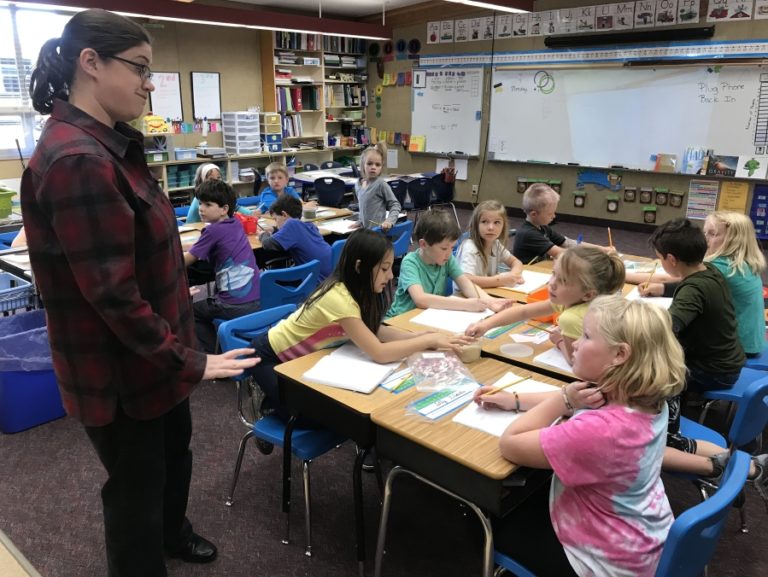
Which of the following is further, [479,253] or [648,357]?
[479,253]

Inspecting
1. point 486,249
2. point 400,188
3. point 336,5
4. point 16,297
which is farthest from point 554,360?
point 336,5

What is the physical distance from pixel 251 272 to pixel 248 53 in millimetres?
5849

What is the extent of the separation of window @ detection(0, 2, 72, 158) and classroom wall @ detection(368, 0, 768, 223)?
467 cm

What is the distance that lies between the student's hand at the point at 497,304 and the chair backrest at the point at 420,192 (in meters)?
4.77

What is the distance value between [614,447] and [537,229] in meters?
2.46

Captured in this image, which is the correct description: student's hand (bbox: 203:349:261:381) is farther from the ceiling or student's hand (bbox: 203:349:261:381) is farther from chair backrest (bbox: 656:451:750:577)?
the ceiling

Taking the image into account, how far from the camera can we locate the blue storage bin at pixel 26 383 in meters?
2.74

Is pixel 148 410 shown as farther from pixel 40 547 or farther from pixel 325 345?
pixel 40 547

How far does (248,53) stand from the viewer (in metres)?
8.10

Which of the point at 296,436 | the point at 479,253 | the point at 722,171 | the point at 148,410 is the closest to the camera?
the point at 148,410

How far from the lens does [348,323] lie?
1958 mm

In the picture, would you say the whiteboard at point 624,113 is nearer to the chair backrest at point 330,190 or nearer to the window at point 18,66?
the chair backrest at point 330,190

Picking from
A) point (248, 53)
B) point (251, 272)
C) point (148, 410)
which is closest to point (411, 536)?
point (148, 410)

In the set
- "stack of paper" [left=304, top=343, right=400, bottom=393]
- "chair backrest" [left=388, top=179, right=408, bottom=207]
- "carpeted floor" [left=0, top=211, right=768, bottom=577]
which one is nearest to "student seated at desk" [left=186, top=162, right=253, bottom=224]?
"carpeted floor" [left=0, top=211, right=768, bottom=577]
